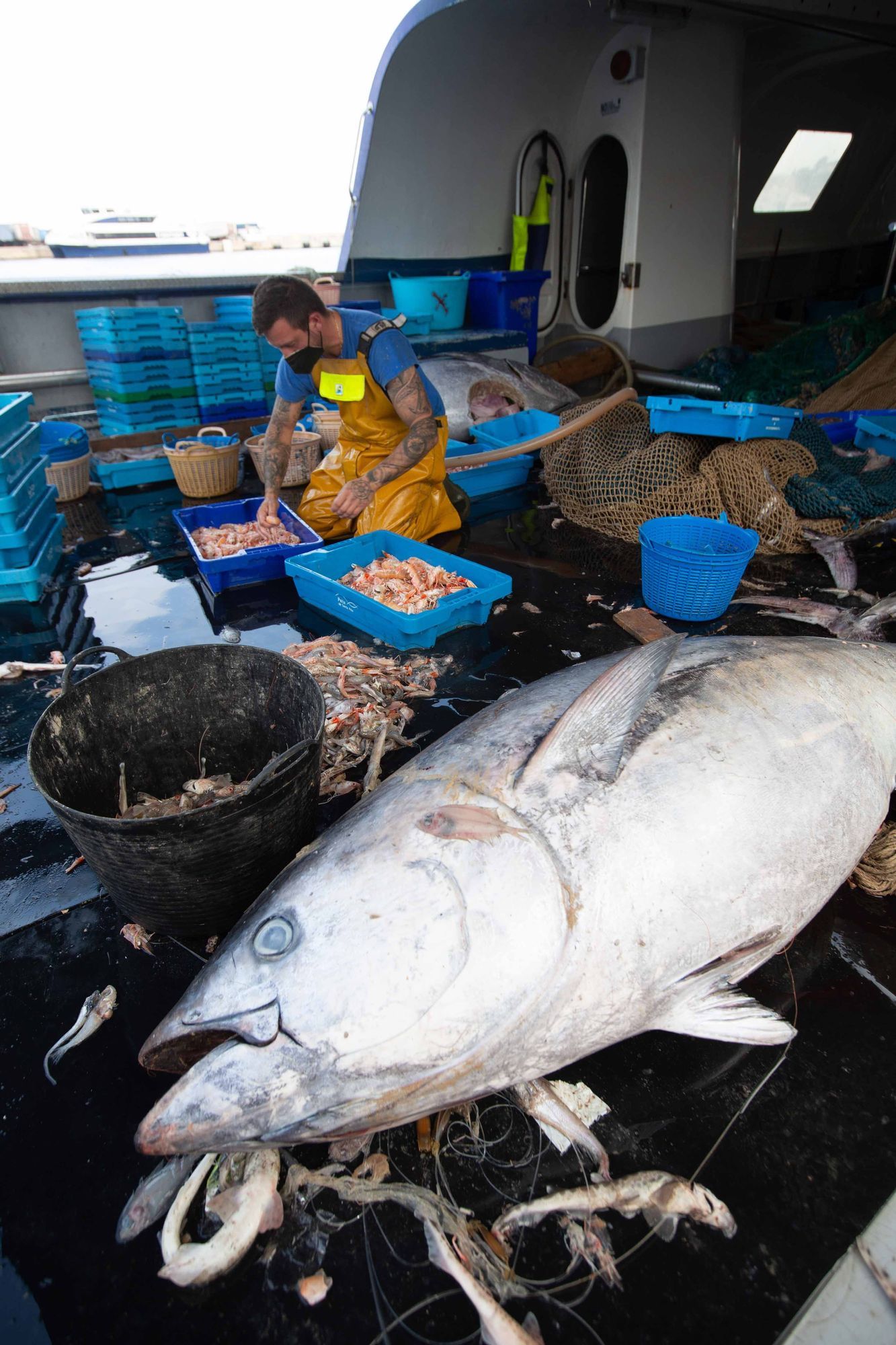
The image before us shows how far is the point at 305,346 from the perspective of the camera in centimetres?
443

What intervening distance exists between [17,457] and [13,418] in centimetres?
31

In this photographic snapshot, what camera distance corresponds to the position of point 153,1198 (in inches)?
62.3

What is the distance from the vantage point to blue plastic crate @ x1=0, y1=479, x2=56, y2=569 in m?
4.40

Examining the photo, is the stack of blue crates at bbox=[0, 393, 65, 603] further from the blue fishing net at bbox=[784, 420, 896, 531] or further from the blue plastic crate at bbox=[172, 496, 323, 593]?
the blue fishing net at bbox=[784, 420, 896, 531]

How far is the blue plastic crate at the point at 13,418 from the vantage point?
435 centimetres

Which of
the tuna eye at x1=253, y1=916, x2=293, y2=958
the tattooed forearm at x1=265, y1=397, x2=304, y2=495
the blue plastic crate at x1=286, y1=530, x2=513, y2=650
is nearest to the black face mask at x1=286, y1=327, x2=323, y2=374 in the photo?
the tattooed forearm at x1=265, y1=397, x2=304, y2=495

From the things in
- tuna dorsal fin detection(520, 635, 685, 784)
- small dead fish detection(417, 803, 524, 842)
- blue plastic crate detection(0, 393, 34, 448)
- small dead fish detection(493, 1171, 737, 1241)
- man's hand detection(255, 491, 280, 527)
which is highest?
blue plastic crate detection(0, 393, 34, 448)

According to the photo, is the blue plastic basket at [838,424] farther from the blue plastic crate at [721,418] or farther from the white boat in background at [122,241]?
the white boat in background at [122,241]

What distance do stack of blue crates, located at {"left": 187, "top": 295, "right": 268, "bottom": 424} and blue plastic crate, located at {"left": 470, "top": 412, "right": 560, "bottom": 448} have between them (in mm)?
2548

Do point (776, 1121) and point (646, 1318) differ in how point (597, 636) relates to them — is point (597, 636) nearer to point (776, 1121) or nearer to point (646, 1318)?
point (776, 1121)

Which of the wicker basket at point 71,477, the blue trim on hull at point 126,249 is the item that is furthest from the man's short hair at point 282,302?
the blue trim on hull at point 126,249

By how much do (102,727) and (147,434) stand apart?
5.75 m

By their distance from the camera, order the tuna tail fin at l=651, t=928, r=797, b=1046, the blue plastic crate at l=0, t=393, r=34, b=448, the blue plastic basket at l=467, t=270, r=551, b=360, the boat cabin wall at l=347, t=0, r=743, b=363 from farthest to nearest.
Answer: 1. the blue plastic basket at l=467, t=270, r=551, b=360
2. the boat cabin wall at l=347, t=0, r=743, b=363
3. the blue plastic crate at l=0, t=393, r=34, b=448
4. the tuna tail fin at l=651, t=928, r=797, b=1046

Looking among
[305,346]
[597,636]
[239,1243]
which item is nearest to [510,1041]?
[239,1243]
